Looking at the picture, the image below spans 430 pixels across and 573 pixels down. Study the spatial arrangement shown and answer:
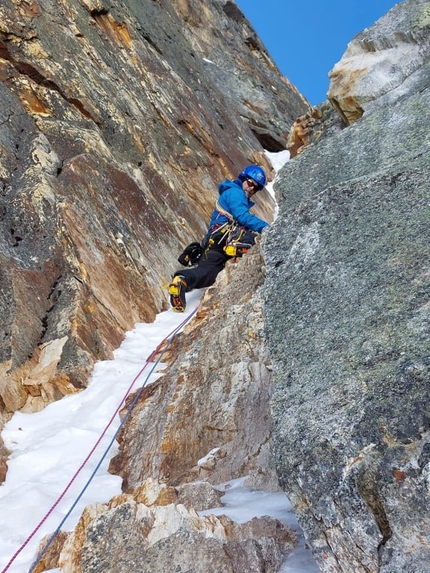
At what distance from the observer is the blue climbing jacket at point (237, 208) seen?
11422 millimetres

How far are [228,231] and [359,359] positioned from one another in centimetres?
788

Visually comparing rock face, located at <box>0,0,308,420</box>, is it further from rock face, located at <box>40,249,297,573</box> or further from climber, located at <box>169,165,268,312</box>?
rock face, located at <box>40,249,297,573</box>

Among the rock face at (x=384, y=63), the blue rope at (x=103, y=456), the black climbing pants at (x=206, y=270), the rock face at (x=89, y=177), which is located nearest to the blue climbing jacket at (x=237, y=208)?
the black climbing pants at (x=206, y=270)

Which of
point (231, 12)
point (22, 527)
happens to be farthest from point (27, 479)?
point (231, 12)

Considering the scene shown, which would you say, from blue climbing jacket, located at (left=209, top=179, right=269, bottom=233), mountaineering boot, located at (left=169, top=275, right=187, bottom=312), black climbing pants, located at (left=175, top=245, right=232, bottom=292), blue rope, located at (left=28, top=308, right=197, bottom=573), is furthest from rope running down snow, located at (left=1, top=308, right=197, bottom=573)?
blue climbing jacket, located at (left=209, top=179, right=269, bottom=233)

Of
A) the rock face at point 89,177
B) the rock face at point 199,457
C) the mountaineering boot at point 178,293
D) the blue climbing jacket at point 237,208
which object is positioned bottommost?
the rock face at point 199,457

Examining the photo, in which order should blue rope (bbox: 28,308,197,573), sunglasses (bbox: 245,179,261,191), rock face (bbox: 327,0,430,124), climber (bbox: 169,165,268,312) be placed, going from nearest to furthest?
blue rope (bbox: 28,308,197,573), rock face (bbox: 327,0,430,124), climber (bbox: 169,165,268,312), sunglasses (bbox: 245,179,261,191)

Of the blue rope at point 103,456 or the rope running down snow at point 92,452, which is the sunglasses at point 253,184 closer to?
the rope running down snow at point 92,452

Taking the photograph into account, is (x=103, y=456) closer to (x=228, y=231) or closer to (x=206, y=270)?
(x=206, y=270)

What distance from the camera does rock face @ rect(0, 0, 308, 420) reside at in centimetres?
885

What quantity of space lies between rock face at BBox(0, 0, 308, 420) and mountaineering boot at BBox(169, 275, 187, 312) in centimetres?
51

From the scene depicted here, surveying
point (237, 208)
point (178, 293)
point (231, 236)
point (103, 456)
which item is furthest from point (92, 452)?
point (237, 208)

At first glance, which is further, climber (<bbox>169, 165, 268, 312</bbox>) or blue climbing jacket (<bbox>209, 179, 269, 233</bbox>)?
blue climbing jacket (<bbox>209, 179, 269, 233</bbox>)

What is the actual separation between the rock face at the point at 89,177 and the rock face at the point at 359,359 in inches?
175
